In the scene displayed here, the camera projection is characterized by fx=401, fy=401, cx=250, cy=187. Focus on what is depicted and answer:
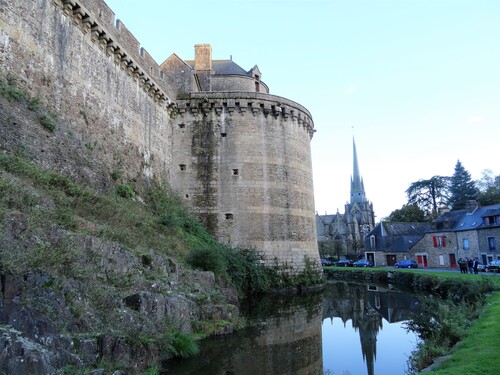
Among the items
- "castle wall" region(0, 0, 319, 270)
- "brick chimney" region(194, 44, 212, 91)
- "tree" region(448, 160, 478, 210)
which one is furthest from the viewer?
"tree" region(448, 160, 478, 210)

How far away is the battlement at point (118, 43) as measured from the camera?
498 inches

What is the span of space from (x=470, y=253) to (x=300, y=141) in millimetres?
16786

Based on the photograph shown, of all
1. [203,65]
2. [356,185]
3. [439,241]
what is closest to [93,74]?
[203,65]

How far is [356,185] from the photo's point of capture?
263 ft

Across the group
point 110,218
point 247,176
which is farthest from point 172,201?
point 110,218

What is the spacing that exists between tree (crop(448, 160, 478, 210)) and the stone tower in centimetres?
3247

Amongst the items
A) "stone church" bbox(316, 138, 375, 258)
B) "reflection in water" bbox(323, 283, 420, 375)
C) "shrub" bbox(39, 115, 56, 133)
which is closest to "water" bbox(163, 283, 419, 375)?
"reflection in water" bbox(323, 283, 420, 375)

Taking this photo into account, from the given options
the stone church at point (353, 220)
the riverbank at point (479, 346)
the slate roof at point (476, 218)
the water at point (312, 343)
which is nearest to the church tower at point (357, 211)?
the stone church at point (353, 220)

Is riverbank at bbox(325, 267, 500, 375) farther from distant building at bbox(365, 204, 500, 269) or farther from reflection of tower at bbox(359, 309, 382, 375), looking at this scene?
distant building at bbox(365, 204, 500, 269)

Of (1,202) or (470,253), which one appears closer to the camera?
(1,202)

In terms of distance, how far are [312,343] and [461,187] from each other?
43.9m

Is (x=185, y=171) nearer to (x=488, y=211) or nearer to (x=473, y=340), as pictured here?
(x=473, y=340)

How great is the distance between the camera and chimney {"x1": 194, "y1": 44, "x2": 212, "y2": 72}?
879 inches

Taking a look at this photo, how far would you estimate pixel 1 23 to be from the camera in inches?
382
